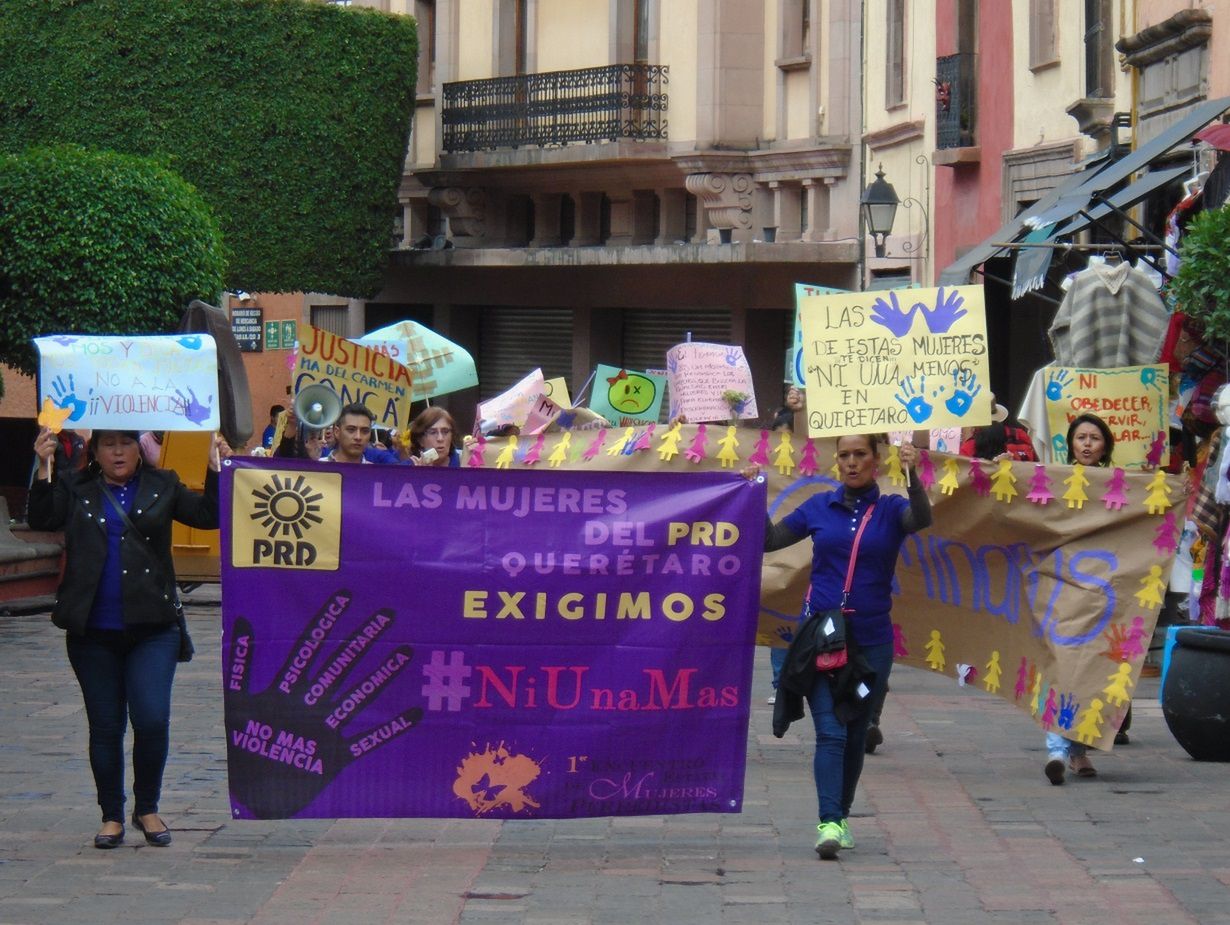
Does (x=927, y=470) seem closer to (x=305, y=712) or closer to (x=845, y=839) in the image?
(x=845, y=839)

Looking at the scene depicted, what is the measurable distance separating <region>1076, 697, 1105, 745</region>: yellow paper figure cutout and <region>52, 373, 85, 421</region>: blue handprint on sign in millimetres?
4244

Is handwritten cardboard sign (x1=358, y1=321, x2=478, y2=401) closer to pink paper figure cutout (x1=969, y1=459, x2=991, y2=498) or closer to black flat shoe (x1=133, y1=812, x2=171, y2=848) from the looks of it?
pink paper figure cutout (x1=969, y1=459, x2=991, y2=498)

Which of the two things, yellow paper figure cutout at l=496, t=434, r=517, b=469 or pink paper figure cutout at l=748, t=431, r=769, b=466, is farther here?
yellow paper figure cutout at l=496, t=434, r=517, b=469

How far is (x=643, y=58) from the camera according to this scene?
32.4 metres

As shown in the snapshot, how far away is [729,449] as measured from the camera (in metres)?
10.4

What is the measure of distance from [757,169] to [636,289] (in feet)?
12.0

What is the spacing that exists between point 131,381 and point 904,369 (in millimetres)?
2932

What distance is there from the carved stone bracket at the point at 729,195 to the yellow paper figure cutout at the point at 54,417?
75.5ft

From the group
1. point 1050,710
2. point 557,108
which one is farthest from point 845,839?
point 557,108

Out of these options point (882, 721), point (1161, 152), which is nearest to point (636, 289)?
point (1161, 152)

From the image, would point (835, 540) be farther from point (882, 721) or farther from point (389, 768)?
point (882, 721)

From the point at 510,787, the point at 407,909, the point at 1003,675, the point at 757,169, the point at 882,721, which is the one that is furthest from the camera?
→ the point at 757,169

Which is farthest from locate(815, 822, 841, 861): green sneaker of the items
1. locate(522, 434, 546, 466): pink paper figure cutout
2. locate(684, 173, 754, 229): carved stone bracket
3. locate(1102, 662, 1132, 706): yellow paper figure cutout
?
locate(684, 173, 754, 229): carved stone bracket

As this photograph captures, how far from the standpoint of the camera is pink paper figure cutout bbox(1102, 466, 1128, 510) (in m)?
9.18
